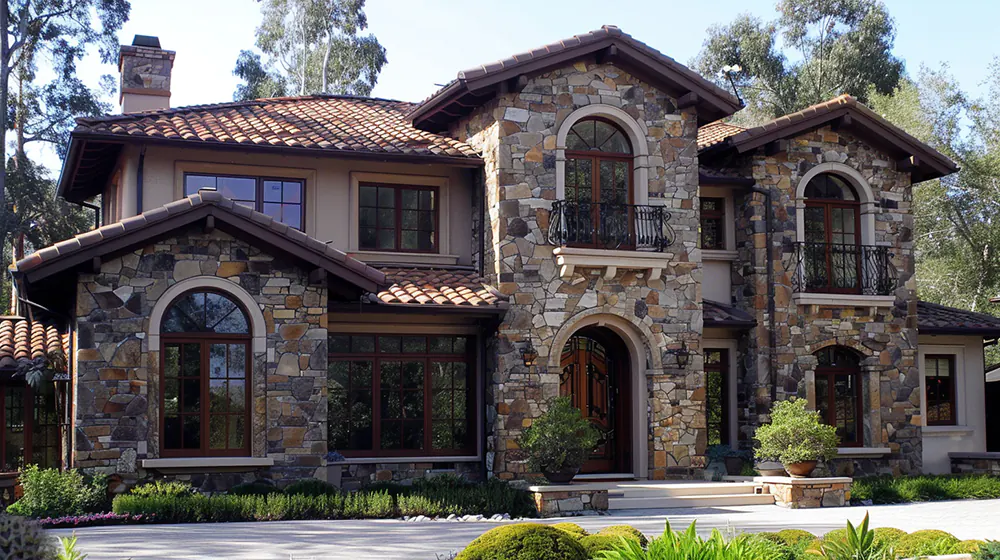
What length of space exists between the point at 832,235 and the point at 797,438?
496 cm

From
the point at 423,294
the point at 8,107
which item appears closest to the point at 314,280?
the point at 423,294

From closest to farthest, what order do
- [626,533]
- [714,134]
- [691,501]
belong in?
[626,533] → [691,501] → [714,134]

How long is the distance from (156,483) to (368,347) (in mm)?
4362

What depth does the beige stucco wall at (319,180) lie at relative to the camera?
17375 millimetres

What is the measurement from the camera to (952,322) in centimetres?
2095

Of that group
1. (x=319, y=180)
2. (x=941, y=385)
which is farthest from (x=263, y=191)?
(x=941, y=385)

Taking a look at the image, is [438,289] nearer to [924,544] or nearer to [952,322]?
[924,544]

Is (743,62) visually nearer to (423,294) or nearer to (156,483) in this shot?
(423,294)

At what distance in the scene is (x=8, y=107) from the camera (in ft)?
101

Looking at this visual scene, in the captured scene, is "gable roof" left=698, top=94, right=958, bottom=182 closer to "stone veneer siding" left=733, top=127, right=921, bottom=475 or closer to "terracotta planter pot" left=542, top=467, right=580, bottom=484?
"stone veneer siding" left=733, top=127, right=921, bottom=475

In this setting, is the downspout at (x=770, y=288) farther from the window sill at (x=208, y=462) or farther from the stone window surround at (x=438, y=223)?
the window sill at (x=208, y=462)

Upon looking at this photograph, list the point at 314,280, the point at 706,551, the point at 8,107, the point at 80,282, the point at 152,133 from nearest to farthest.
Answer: the point at 706,551 < the point at 80,282 < the point at 314,280 < the point at 152,133 < the point at 8,107

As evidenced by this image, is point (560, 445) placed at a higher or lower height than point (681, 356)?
lower

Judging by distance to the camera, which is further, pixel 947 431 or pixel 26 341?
pixel 947 431
